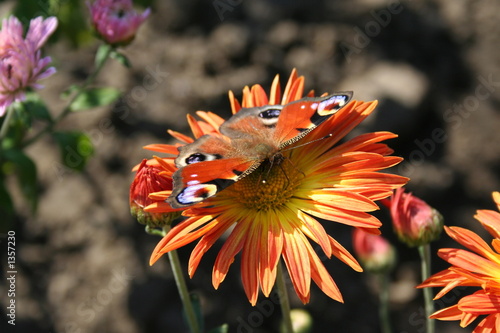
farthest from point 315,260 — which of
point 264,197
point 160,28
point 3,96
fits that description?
point 160,28

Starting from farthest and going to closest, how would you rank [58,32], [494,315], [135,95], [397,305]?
[135,95]
[397,305]
[58,32]
[494,315]

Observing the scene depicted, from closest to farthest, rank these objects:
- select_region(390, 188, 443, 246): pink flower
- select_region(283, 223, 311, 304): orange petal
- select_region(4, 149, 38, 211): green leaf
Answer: select_region(283, 223, 311, 304): orange petal, select_region(390, 188, 443, 246): pink flower, select_region(4, 149, 38, 211): green leaf

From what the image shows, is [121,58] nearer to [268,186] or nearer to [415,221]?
[268,186]

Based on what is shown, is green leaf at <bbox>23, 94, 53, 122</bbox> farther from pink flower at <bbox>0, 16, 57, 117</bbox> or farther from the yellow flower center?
the yellow flower center

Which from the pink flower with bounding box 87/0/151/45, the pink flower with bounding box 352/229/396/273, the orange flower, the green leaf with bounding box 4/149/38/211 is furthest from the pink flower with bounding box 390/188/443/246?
the green leaf with bounding box 4/149/38/211

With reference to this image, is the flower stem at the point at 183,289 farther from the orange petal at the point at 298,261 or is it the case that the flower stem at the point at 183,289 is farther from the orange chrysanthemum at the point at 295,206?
the orange petal at the point at 298,261

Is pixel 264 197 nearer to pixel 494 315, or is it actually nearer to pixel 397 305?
pixel 494 315

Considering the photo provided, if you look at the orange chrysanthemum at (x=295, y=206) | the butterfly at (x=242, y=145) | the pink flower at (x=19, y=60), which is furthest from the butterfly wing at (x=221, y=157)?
the pink flower at (x=19, y=60)
